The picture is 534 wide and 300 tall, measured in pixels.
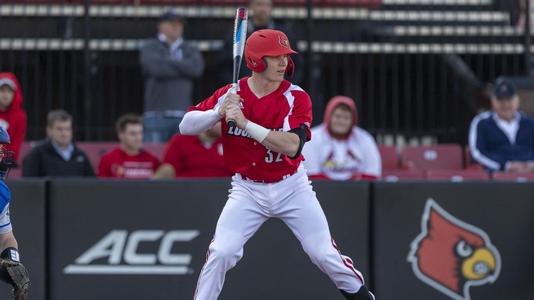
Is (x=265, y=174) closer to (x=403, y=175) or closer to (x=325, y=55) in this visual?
(x=403, y=175)

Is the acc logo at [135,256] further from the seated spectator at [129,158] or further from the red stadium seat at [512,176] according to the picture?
the red stadium seat at [512,176]

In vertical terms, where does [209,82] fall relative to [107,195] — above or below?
above

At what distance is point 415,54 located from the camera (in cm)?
1317

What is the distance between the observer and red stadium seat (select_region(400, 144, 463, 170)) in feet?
39.7

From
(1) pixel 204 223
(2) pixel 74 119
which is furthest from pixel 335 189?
(2) pixel 74 119

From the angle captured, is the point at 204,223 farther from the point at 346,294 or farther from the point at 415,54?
the point at 415,54

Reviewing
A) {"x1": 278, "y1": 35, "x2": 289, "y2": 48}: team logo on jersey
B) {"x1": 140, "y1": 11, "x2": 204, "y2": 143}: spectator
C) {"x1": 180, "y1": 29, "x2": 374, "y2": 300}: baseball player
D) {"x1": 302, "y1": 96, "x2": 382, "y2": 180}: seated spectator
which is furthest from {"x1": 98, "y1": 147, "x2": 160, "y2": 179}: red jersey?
{"x1": 278, "y1": 35, "x2": 289, "y2": 48}: team logo on jersey

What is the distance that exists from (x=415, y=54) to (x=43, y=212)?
554cm

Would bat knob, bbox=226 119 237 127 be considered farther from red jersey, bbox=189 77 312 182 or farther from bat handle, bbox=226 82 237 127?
red jersey, bbox=189 77 312 182

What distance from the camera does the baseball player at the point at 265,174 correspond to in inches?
299

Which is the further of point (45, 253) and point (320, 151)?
point (320, 151)

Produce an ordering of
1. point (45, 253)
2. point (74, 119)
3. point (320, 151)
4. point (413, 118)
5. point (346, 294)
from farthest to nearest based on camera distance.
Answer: point (413, 118) < point (74, 119) < point (320, 151) < point (45, 253) < point (346, 294)

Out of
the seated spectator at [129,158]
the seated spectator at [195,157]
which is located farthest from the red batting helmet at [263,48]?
the seated spectator at [129,158]

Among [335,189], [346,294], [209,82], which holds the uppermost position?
[209,82]
